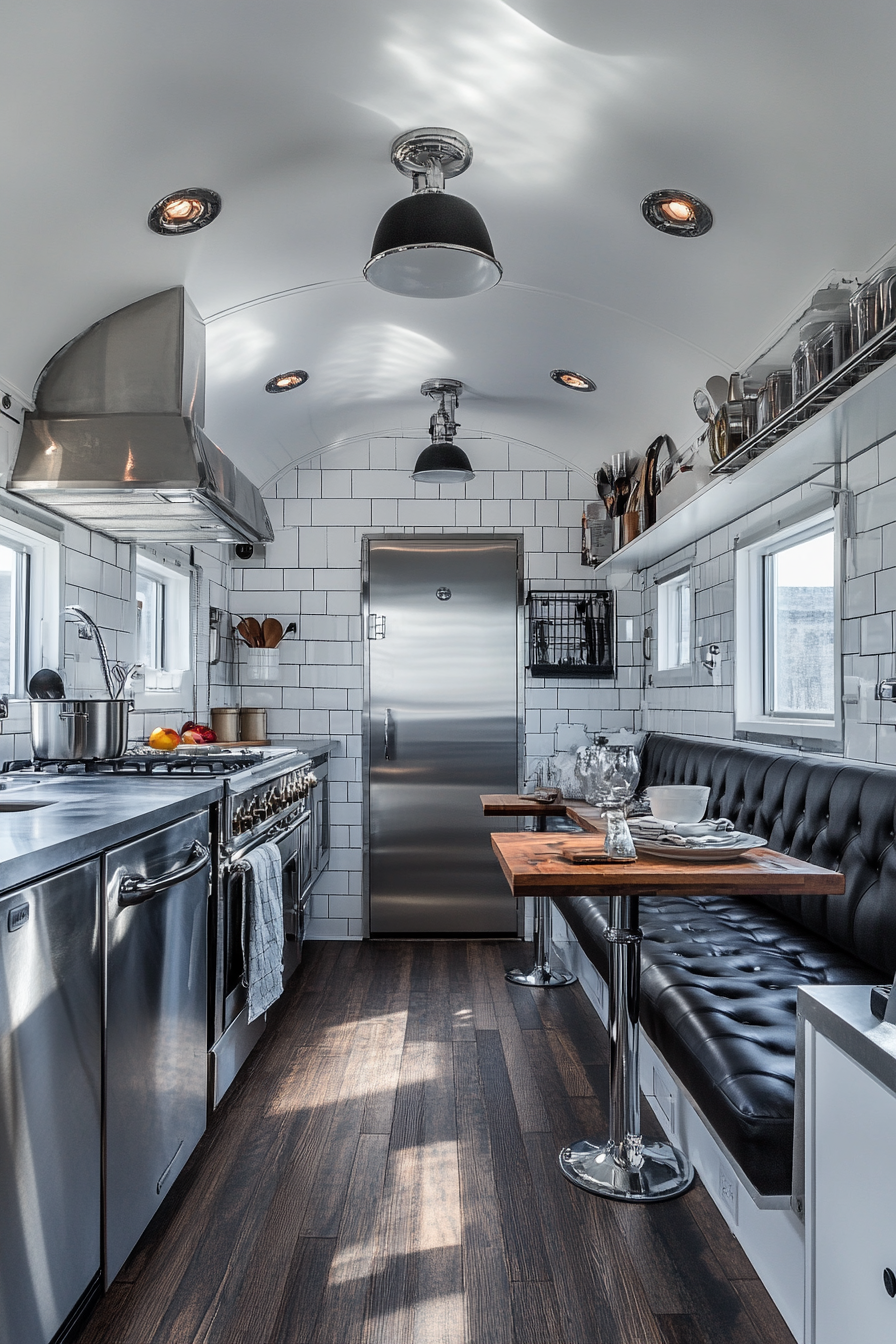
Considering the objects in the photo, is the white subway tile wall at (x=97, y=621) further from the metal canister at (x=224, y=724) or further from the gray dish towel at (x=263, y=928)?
the gray dish towel at (x=263, y=928)

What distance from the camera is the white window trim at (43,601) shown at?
2.93 meters

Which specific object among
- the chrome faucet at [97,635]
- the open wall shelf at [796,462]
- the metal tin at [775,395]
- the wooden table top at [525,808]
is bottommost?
the wooden table top at [525,808]

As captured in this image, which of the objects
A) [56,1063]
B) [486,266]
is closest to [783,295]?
[486,266]

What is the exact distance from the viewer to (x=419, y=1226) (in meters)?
2.11

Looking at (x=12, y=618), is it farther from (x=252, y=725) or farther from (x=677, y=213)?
(x=677, y=213)

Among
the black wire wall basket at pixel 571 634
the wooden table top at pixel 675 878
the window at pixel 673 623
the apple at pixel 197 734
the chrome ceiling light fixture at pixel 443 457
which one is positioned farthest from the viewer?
the black wire wall basket at pixel 571 634

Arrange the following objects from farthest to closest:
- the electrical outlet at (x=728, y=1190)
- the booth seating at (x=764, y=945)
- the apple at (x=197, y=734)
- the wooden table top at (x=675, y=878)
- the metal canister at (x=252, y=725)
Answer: the metal canister at (x=252, y=725)
the apple at (x=197, y=734)
the electrical outlet at (x=728, y=1190)
the wooden table top at (x=675, y=878)
the booth seating at (x=764, y=945)

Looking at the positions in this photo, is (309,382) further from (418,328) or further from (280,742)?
(280,742)

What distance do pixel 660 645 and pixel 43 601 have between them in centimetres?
285

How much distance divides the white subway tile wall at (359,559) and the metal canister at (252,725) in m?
0.26

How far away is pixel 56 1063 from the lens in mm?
1466

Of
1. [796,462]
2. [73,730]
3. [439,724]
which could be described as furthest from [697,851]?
[439,724]

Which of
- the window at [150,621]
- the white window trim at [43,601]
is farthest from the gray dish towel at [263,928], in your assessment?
the window at [150,621]

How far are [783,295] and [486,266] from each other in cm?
96
